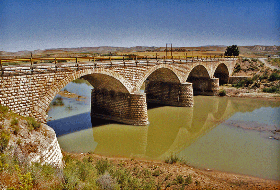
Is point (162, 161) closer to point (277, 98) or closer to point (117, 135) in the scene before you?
point (117, 135)

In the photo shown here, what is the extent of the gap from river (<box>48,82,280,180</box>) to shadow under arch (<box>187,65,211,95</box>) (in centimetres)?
792

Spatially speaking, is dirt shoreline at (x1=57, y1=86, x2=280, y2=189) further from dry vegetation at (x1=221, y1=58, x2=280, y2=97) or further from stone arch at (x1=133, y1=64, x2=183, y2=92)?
dry vegetation at (x1=221, y1=58, x2=280, y2=97)

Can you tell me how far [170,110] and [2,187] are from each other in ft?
59.7

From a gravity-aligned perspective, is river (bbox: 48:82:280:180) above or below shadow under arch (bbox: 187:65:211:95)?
below

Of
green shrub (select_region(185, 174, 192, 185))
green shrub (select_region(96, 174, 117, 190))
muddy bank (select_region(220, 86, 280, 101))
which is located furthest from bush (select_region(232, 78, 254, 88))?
green shrub (select_region(96, 174, 117, 190))

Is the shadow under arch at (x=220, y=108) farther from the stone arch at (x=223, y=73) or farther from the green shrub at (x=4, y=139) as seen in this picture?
the green shrub at (x=4, y=139)

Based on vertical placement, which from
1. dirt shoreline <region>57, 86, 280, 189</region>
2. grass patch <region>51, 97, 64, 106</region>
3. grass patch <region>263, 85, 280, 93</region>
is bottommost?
dirt shoreline <region>57, 86, 280, 189</region>

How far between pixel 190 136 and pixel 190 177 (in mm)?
6805

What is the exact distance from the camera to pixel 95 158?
11422mm

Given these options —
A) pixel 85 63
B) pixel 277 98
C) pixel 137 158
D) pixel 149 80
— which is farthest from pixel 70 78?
pixel 277 98

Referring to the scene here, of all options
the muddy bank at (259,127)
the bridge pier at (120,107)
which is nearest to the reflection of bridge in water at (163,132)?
the bridge pier at (120,107)

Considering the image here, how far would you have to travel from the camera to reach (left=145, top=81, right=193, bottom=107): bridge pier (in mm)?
23047

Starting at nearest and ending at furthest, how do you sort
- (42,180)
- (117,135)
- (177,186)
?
(42,180) < (177,186) < (117,135)

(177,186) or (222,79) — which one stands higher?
(222,79)
